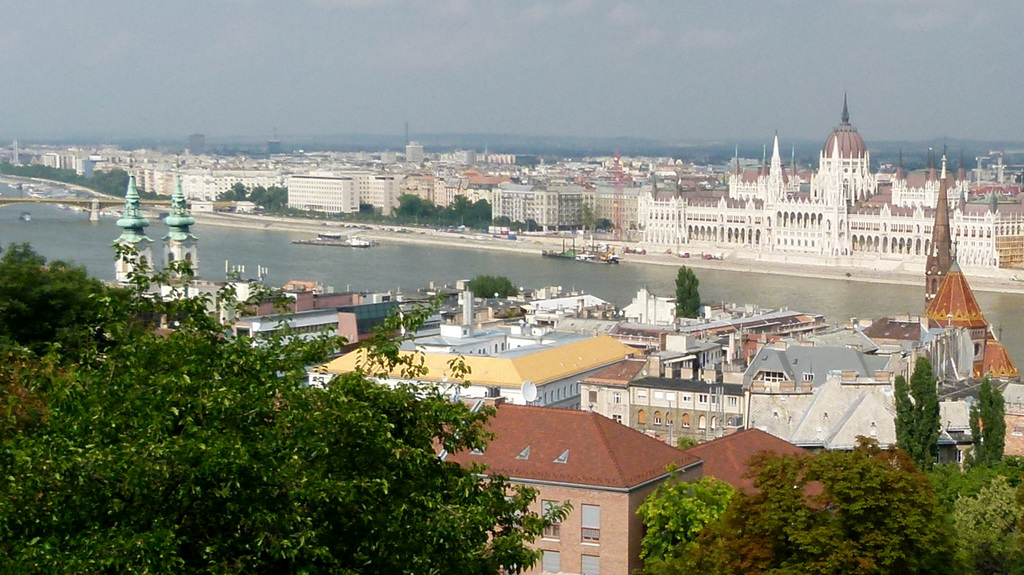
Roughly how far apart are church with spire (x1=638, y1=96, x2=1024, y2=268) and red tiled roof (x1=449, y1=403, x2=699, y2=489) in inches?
1527

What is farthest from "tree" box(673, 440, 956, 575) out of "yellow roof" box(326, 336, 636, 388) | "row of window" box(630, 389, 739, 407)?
"yellow roof" box(326, 336, 636, 388)

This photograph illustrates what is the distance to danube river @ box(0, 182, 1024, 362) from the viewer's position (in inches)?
1478

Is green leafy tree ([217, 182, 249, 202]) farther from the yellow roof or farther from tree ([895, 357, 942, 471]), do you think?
tree ([895, 357, 942, 471])

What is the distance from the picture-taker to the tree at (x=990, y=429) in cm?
1237

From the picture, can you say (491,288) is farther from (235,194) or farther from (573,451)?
(235,194)

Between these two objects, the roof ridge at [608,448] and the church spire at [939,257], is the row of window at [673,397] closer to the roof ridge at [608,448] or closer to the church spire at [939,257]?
the roof ridge at [608,448]

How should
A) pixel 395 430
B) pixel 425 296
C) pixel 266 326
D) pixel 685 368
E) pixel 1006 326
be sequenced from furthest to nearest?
pixel 1006 326 < pixel 425 296 < pixel 266 326 < pixel 685 368 < pixel 395 430

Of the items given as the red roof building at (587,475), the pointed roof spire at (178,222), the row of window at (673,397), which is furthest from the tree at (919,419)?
the pointed roof spire at (178,222)

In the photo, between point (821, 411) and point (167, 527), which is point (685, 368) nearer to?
point (821, 411)

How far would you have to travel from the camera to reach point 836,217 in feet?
178

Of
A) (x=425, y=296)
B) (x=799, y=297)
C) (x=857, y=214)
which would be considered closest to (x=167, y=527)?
(x=425, y=296)

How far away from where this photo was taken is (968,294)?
69.6 ft

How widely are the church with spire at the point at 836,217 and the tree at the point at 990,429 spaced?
35749 millimetres

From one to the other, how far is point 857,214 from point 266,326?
120 feet
